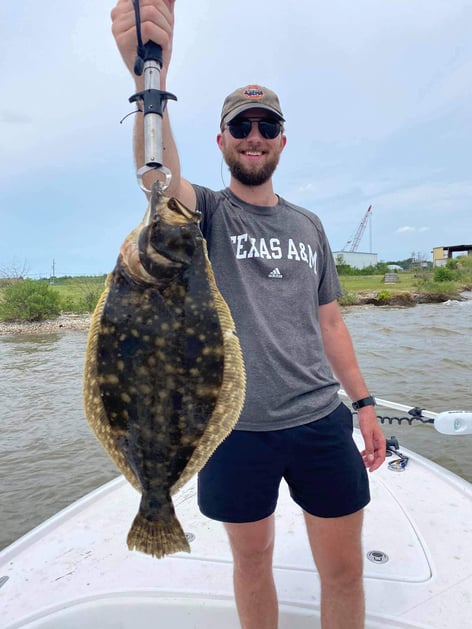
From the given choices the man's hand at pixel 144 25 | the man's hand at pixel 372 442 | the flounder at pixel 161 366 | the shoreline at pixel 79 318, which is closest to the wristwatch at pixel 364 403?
the man's hand at pixel 372 442

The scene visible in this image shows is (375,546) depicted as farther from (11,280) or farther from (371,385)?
(11,280)

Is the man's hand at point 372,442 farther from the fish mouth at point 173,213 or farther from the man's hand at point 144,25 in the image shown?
the man's hand at point 144,25

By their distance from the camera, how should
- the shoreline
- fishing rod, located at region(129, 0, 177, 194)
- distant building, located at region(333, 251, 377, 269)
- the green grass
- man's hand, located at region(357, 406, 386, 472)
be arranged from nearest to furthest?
fishing rod, located at region(129, 0, 177, 194)
man's hand, located at region(357, 406, 386, 472)
the shoreline
the green grass
distant building, located at region(333, 251, 377, 269)

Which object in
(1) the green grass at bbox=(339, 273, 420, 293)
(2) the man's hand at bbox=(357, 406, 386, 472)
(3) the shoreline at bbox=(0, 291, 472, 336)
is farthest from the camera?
(1) the green grass at bbox=(339, 273, 420, 293)

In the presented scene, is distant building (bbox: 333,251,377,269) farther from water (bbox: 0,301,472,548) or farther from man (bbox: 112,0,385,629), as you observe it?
man (bbox: 112,0,385,629)

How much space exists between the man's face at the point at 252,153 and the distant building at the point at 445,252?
83132 millimetres

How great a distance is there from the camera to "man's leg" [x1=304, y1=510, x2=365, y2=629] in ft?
7.34

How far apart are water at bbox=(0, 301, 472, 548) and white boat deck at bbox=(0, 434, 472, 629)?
9.78 feet

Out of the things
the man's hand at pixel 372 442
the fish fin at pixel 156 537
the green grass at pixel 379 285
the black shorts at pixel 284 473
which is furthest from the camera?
the green grass at pixel 379 285

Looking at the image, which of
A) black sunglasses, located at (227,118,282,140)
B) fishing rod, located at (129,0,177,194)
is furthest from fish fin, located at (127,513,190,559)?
black sunglasses, located at (227,118,282,140)

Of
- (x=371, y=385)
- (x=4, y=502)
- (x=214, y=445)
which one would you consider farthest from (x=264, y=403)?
(x=371, y=385)

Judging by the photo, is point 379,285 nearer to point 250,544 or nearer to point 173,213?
point 250,544

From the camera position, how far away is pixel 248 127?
2398 mm

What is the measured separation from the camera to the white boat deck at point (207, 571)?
Result: 8.45ft
